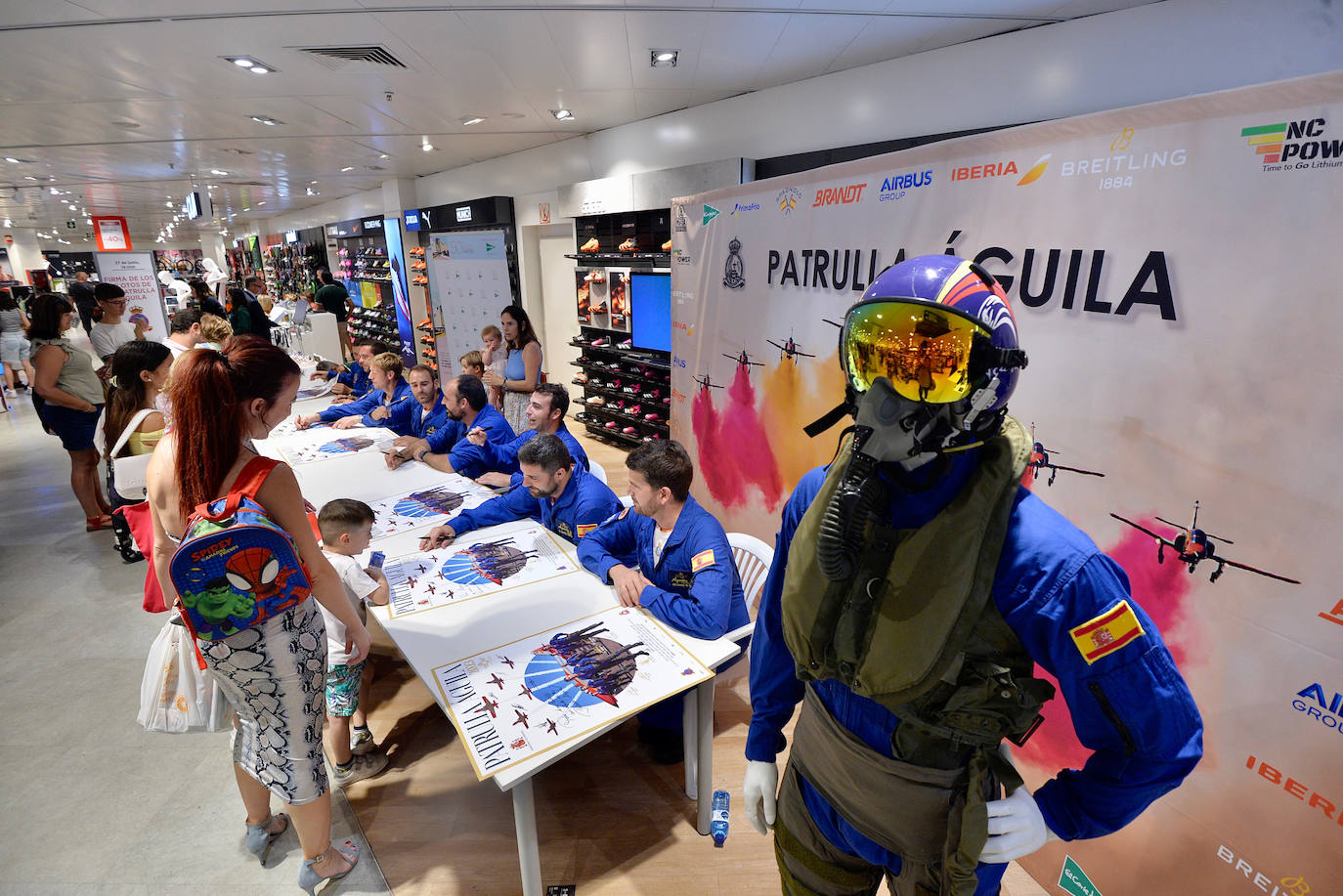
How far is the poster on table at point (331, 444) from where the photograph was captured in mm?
3694

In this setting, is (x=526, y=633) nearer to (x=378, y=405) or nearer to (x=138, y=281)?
(x=378, y=405)

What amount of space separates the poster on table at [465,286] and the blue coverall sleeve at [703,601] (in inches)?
237

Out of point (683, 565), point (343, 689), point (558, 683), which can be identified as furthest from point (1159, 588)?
point (343, 689)

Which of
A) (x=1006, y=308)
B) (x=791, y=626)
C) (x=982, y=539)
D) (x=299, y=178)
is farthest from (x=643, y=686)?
(x=299, y=178)

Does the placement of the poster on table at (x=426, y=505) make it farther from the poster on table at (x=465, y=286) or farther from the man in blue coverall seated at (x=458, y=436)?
the poster on table at (x=465, y=286)

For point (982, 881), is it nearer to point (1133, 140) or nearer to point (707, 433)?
point (1133, 140)

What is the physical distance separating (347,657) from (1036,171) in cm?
264

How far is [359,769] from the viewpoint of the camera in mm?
2314

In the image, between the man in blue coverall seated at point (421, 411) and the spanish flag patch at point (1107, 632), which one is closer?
the spanish flag patch at point (1107, 632)

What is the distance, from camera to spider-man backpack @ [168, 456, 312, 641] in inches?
51.3

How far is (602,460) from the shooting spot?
233 inches

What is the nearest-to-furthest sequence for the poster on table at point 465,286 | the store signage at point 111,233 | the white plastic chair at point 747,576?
the white plastic chair at point 747,576 < the poster on table at point 465,286 < the store signage at point 111,233

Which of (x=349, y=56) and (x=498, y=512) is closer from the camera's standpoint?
(x=498, y=512)

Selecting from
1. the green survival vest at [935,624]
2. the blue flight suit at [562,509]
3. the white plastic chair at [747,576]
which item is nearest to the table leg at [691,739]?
the white plastic chair at [747,576]
